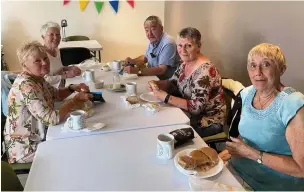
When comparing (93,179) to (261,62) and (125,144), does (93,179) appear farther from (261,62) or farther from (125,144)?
(261,62)

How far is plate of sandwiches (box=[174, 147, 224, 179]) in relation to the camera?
112 centimetres

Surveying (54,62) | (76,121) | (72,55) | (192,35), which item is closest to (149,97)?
(192,35)

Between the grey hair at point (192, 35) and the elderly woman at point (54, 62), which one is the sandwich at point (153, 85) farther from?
the elderly woman at point (54, 62)

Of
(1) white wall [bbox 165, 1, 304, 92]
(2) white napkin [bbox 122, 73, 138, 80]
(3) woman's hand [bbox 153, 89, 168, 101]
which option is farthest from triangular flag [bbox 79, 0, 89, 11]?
(3) woman's hand [bbox 153, 89, 168, 101]

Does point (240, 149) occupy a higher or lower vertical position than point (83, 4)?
lower

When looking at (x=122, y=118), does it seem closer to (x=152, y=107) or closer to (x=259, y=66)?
(x=152, y=107)

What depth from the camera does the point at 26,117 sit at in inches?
63.6

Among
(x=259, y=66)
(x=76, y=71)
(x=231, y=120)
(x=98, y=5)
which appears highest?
(x=98, y=5)

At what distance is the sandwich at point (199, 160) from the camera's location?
1136 millimetres

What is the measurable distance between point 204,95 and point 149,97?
328 millimetres

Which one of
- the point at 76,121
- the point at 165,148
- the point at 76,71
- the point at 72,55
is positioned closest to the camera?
the point at 165,148

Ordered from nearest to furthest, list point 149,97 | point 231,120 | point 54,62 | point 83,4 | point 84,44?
point 231,120 < point 149,97 < point 54,62 < point 84,44 < point 83,4

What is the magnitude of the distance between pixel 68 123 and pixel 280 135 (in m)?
0.94

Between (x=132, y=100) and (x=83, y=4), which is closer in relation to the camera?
(x=132, y=100)
